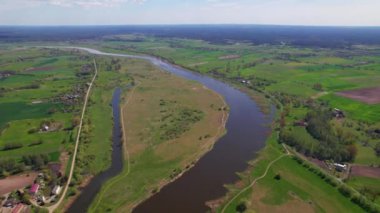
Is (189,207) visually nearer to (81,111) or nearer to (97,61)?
(81,111)

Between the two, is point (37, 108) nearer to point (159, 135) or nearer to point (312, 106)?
point (159, 135)

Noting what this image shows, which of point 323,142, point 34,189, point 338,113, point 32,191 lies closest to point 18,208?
point 32,191

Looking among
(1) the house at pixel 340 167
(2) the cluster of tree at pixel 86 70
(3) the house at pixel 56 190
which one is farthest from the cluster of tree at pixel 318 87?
(2) the cluster of tree at pixel 86 70

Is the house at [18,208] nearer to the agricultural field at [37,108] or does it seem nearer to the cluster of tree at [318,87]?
the agricultural field at [37,108]

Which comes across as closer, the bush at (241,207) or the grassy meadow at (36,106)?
the bush at (241,207)

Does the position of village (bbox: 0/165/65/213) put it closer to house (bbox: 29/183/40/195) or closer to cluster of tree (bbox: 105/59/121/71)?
house (bbox: 29/183/40/195)

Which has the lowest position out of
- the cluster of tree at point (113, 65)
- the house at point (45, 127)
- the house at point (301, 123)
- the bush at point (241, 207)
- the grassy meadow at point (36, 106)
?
the cluster of tree at point (113, 65)

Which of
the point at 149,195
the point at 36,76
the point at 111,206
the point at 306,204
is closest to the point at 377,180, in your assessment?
the point at 306,204
